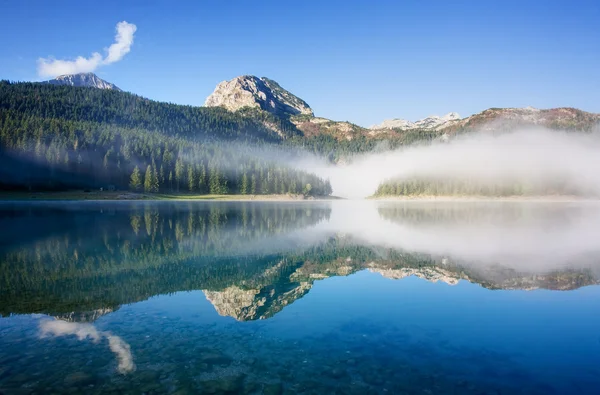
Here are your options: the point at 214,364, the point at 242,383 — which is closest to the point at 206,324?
the point at 214,364

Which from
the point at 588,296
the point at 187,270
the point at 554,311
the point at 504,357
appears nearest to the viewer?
the point at 504,357

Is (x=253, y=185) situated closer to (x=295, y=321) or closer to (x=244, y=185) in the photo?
(x=244, y=185)

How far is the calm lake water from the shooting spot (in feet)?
32.2

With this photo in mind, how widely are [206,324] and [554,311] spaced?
51.8 ft

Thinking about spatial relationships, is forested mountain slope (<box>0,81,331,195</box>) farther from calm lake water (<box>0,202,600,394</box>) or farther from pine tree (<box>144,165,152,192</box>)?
calm lake water (<box>0,202,600,394</box>)

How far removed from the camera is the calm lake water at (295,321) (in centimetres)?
983

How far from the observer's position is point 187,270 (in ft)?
75.0

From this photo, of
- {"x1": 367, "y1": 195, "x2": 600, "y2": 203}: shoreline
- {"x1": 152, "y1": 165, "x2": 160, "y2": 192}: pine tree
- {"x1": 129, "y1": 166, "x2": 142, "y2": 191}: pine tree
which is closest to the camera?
{"x1": 129, "y1": 166, "x2": 142, "y2": 191}: pine tree

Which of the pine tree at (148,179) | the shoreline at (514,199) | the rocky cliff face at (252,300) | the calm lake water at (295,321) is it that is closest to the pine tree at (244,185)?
the pine tree at (148,179)

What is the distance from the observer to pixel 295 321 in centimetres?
1478

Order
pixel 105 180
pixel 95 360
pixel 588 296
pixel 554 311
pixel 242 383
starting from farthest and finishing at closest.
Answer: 1. pixel 105 180
2. pixel 588 296
3. pixel 554 311
4. pixel 95 360
5. pixel 242 383

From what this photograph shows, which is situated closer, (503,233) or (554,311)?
(554,311)

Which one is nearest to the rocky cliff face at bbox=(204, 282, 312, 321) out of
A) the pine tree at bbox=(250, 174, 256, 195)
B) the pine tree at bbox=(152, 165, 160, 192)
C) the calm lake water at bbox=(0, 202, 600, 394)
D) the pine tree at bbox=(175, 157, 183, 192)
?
the calm lake water at bbox=(0, 202, 600, 394)

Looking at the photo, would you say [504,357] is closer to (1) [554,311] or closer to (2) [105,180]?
(1) [554,311]
